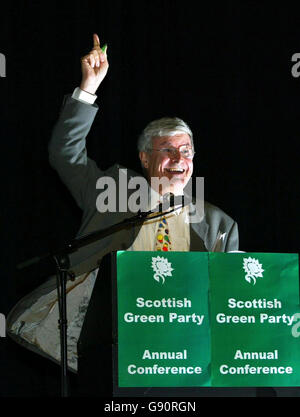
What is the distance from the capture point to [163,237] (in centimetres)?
335

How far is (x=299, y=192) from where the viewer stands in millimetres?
4250

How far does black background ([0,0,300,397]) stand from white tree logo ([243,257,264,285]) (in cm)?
156

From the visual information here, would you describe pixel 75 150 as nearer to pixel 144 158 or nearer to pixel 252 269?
pixel 144 158

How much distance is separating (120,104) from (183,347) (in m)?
1.87

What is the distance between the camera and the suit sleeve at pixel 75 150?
129 inches

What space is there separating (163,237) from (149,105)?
38.7 inches

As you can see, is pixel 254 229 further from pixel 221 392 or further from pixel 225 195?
pixel 221 392

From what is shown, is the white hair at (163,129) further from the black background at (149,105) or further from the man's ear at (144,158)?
the black background at (149,105)

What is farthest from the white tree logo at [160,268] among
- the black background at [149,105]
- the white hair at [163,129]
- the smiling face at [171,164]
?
the black background at [149,105]

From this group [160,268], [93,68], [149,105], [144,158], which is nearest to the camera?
[160,268]

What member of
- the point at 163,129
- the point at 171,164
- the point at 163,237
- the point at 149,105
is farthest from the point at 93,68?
the point at 149,105

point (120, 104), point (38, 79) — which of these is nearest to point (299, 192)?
point (120, 104)

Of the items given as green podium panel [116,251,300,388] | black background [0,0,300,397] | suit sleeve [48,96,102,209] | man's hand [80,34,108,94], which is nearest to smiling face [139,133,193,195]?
suit sleeve [48,96,102,209]

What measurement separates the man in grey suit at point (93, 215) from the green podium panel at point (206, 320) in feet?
2.51
